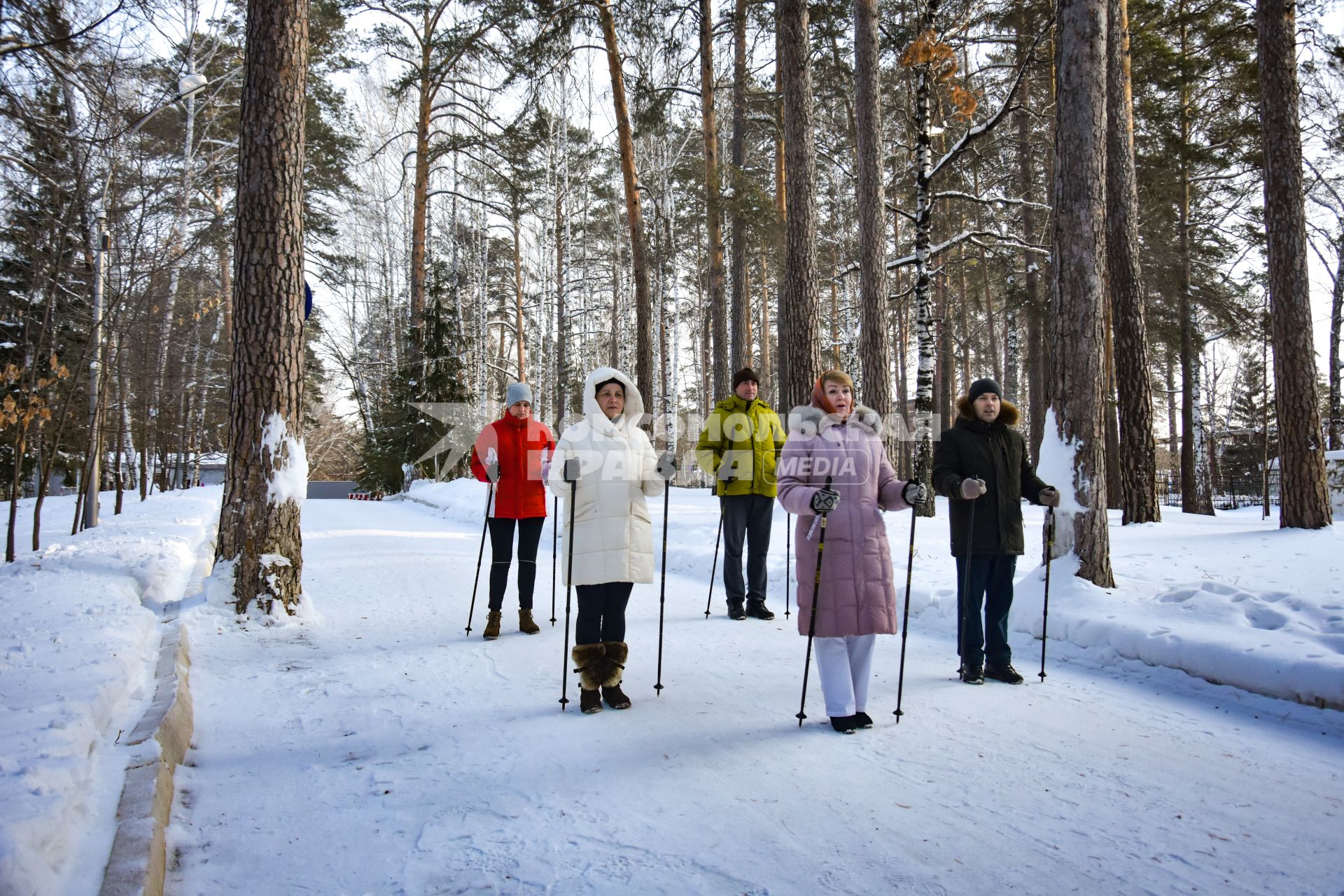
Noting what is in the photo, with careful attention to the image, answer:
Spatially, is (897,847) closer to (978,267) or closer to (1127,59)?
(1127,59)

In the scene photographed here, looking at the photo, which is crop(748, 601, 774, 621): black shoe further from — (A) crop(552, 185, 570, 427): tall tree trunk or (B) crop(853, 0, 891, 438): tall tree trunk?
→ (A) crop(552, 185, 570, 427): tall tree trunk

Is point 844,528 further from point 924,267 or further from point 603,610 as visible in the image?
point 924,267

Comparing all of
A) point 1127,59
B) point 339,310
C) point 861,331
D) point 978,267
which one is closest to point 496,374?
point 339,310

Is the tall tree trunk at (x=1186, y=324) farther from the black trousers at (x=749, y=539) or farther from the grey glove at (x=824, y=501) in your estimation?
the grey glove at (x=824, y=501)

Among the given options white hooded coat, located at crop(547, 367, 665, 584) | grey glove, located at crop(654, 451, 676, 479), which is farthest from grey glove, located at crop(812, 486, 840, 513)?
white hooded coat, located at crop(547, 367, 665, 584)

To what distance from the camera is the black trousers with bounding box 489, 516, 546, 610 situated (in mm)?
6098

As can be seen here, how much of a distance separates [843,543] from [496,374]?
3307 cm

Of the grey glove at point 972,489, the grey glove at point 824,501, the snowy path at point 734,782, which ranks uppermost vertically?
the grey glove at point 972,489

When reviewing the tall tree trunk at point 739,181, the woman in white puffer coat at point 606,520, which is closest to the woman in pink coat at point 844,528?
the woman in white puffer coat at point 606,520

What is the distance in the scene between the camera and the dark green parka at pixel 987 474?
4.82 meters

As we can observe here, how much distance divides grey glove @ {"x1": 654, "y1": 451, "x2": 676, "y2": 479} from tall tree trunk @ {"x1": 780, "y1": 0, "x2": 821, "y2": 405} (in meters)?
5.88

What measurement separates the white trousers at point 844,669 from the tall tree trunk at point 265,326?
4494 millimetres

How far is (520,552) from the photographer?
20.5ft

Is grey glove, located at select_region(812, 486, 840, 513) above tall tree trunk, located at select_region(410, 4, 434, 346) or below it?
below
